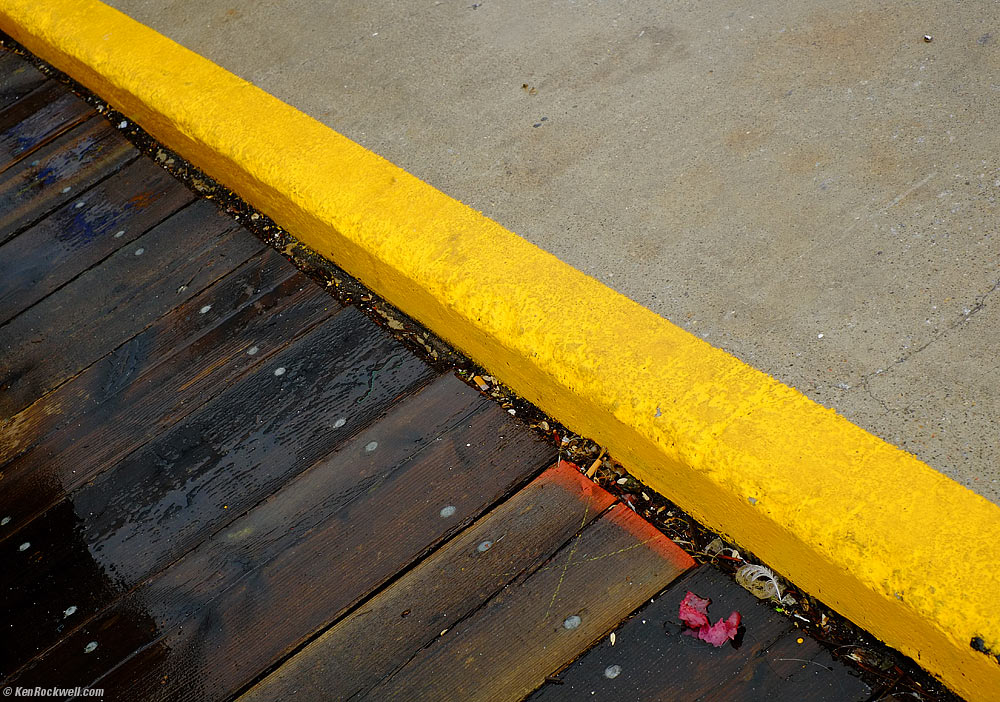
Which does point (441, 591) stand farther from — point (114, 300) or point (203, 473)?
point (114, 300)

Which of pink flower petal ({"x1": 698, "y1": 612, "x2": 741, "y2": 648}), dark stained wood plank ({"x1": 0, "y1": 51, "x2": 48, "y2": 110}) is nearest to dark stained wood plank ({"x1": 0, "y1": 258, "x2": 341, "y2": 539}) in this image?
pink flower petal ({"x1": 698, "y1": 612, "x2": 741, "y2": 648})

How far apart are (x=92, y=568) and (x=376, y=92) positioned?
5.15 feet

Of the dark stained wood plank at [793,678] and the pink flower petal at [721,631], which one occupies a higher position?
the pink flower petal at [721,631]

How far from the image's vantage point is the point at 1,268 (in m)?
2.62

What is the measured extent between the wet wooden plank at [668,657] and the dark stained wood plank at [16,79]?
3.09 m

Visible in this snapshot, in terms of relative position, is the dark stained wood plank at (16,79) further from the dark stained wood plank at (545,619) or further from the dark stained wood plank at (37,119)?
the dark stained wood plank at (545,619)

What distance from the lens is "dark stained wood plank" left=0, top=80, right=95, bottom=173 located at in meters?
3.08

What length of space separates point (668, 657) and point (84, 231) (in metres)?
2.12

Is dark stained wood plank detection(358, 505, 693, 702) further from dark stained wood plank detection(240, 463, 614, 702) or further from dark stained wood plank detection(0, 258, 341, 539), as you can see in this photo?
dark stained wood plank detection(0, 258, 341, 539)

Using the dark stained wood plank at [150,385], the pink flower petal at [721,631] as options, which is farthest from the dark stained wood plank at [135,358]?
the pink flower petal at [721,631]

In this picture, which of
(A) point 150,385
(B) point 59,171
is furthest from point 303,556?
(B) point 59,171

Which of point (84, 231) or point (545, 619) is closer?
point (545, 619)

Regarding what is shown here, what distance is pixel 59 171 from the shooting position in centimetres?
292

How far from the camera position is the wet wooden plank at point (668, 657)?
150 cm
